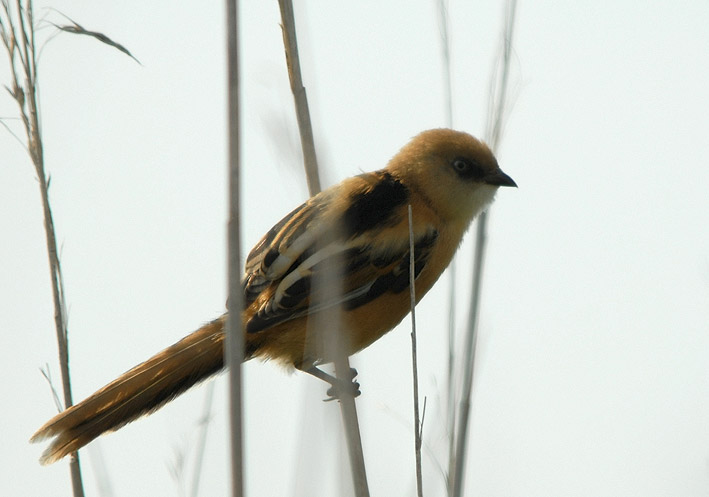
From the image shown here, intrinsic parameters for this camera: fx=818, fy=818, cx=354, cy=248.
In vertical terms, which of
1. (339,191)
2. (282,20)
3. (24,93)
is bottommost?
(339,191)

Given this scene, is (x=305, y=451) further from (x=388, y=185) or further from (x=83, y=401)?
(x=388, y=185)

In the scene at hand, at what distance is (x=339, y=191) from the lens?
375cm

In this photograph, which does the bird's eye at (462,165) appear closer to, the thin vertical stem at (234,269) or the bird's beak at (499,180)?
the bird's beak at (499,180)

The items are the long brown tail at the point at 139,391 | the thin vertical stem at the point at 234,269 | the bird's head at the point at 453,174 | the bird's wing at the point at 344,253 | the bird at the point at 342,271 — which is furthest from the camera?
the bird's head at the point at 453,174

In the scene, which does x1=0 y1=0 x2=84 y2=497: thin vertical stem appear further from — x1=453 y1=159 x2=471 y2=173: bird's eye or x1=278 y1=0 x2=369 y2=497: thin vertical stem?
x1=453 y1=159 x2=471 y2=173: bird's eye

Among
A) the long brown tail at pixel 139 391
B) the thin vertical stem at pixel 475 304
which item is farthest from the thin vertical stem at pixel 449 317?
the long brown tail at pixel 139 391

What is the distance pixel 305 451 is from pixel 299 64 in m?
1.45

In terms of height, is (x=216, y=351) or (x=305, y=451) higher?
(x=305, y=451)

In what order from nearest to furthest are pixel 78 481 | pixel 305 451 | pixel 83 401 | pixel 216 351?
pixel 305 451 → pixel 78 481 → pixel 83 401 → pixel 216 351

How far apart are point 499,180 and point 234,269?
2.72m

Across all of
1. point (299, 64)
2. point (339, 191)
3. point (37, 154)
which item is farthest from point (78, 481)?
point (339, 191)

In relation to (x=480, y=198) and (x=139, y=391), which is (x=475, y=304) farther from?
(x=480, y=198)

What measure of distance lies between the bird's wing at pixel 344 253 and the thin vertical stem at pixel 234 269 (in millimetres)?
1387

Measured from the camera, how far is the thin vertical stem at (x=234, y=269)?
1.73 m
